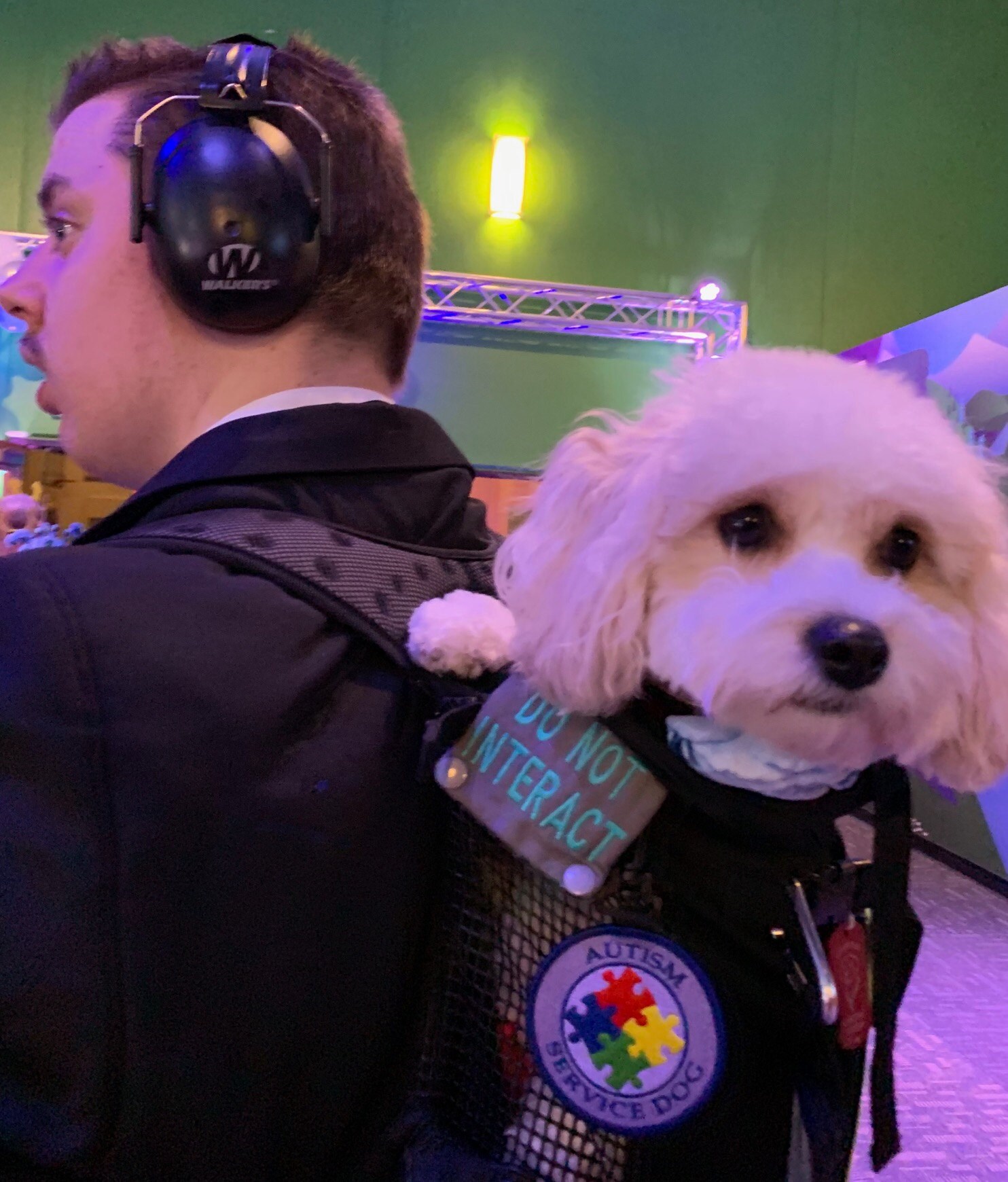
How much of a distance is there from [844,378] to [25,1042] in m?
0.60

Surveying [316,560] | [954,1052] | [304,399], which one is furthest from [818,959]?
[954,1052]

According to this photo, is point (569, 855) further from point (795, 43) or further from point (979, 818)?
point (795, 43)

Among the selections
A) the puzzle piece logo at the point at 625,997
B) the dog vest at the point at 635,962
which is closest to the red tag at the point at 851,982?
the dog vest at the point at 635,962

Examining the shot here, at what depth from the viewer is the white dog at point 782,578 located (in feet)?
1.56

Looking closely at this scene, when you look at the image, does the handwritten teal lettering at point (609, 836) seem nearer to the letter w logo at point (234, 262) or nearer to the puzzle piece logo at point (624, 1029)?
the puzzle piece logo at point (624, 1029)

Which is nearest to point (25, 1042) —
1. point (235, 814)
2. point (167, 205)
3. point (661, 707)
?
point (235, 814)

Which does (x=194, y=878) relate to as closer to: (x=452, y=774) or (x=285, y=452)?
(x=452, y=774)

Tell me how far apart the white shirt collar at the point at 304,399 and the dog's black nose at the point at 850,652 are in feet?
1.25

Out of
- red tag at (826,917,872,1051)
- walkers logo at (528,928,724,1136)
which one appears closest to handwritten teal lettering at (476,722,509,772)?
walkers logo at (528,928,724,1136)

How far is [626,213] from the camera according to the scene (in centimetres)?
338

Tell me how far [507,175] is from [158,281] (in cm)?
288

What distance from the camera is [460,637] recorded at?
0.54m

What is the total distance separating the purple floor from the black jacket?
111cm

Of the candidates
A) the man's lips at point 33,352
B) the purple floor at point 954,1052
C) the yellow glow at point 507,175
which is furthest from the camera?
the yellow glow at point 507,175
